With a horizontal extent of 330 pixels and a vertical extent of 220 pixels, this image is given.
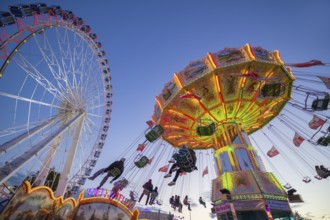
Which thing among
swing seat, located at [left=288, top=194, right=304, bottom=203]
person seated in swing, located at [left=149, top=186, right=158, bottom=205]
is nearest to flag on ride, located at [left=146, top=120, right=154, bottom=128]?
person seated in swing, located at [left=149, top=186, right=158, bottom=205]

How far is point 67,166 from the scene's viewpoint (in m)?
13.7

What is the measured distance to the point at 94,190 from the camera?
479 inches

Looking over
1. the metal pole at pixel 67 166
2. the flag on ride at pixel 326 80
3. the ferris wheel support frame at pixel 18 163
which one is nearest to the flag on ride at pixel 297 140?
the flag on ride at pixel 326 80

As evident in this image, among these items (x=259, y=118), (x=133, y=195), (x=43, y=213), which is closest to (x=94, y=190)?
(x=43, y=213)

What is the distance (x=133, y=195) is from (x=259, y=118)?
13318 mm

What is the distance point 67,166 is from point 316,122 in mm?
18112

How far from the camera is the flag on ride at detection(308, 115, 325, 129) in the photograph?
501 inches

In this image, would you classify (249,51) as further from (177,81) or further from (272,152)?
(272,152)

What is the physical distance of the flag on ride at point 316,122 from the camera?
12738 millimetres

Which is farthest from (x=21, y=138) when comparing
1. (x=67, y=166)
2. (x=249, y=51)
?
(x=249, y=51)

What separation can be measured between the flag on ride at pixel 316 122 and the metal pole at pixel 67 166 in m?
17.6

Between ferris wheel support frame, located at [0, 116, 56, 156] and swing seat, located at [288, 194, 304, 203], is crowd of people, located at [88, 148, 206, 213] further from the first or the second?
swing seat, located at [288, 194, 304, 203]

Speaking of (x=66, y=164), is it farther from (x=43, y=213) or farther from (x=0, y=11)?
(x=0, y=11)

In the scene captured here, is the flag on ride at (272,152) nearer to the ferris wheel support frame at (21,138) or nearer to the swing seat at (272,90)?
the swing seat at (272,90)
